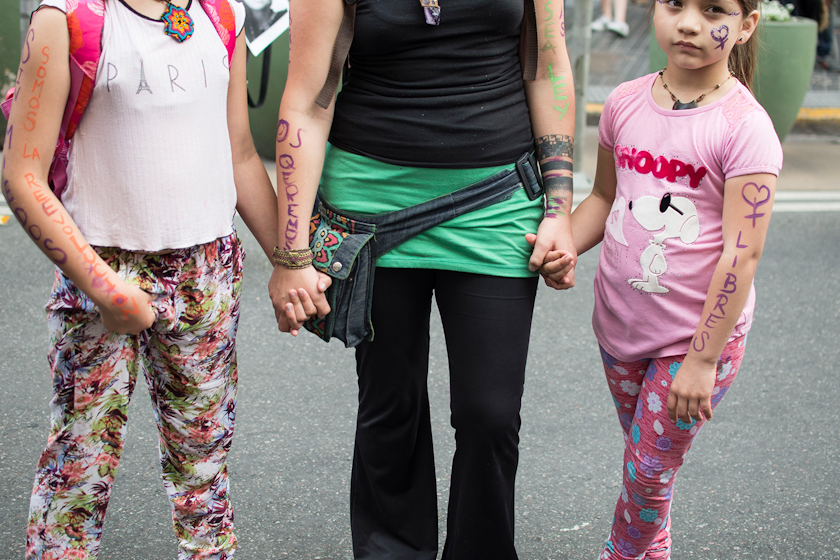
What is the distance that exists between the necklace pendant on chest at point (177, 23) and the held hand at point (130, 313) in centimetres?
48

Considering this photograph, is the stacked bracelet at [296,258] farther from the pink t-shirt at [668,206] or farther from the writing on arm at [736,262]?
the writing on arm at [736,262]

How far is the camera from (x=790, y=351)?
150 inches

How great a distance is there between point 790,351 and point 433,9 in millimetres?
2685

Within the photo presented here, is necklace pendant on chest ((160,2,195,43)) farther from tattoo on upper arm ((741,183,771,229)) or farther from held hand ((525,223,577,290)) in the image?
tattoo on upper arm ((741,183,771,229))

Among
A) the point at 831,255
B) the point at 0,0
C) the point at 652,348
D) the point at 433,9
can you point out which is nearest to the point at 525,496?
the point at 652,348

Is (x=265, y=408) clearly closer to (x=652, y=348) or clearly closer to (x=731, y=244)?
(x=652, y=348)

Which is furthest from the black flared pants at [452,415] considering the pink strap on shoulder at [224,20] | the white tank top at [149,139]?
the pink strap on shoulder at [224,20]

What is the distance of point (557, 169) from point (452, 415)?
0.60 m

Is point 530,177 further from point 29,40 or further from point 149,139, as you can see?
point 29,40

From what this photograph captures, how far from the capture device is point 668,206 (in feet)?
6.08

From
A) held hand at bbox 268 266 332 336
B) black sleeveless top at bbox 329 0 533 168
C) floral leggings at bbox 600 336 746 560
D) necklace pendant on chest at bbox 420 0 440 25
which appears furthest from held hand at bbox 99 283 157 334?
floral leggings at bbox 600 336 746 560

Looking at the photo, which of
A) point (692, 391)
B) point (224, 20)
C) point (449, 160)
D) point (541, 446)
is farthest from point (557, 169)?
point (541, 446)

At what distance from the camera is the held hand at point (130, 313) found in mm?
1705

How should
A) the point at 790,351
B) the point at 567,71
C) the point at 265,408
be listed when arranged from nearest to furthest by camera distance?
1. the point at 567,71
2. the point at 265,408
3. the point at 790,351
